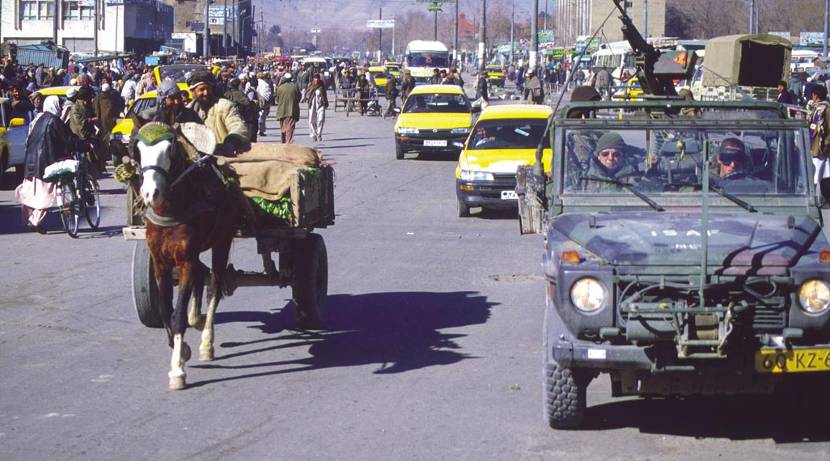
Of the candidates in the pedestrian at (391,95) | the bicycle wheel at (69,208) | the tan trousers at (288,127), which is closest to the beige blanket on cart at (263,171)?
the bicycle wheel at (69,208)

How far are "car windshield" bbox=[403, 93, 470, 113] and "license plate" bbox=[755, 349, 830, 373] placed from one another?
23101 millimetres

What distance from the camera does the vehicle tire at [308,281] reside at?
1040cm

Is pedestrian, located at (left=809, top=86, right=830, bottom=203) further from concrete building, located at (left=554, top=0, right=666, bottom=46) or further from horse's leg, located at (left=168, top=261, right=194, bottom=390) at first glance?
concrete building, located at (left=554, top=0, right=666, bottom=46)

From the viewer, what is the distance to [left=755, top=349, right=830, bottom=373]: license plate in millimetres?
6715

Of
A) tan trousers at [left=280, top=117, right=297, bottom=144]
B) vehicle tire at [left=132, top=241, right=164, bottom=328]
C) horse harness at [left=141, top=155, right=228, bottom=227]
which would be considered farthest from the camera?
tan trousers at [left=280, top=117, right=297, bottom=144]

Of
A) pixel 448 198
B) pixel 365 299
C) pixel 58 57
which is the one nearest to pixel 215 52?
pixel 58 57

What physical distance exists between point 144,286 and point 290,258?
1.23 m

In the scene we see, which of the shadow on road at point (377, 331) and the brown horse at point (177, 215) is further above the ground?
the brown horse at point (177, 215)

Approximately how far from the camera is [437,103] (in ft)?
97.7

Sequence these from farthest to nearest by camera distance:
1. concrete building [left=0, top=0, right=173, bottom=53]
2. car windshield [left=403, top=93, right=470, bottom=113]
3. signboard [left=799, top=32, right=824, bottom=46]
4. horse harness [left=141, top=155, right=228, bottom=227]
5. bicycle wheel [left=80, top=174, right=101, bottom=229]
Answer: concrete building [left=0, top=0, right=173, bottom=53] < signboard [left=799, top=32, right=824, bottom=46] < car windshield [left=403, top=93, right=470, bottom=113] < bicycle wheel [left=80, top=174, right=101, bottom=229] < horse harness [left=141, top=155, right=228, bottom=227]

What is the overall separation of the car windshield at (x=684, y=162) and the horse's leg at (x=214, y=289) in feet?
9.01

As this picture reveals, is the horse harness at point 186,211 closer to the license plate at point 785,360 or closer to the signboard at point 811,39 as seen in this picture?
the license plate at point 785,360

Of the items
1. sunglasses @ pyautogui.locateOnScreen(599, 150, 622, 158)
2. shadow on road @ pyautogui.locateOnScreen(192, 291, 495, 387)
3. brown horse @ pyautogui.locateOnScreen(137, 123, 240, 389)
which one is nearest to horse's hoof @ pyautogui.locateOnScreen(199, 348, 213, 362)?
shadow on road @ pyautogui.locateOnScreen(192, 291, 495, 387)

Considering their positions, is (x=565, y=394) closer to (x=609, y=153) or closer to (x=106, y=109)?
(x=609, y=153)
